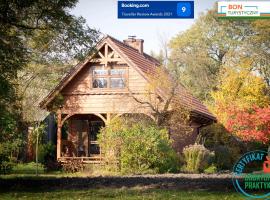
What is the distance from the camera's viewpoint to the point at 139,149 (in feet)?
66.5

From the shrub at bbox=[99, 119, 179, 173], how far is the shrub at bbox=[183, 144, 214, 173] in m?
1.02

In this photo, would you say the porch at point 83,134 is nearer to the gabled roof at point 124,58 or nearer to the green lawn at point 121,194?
the gabled roof at point 124,58

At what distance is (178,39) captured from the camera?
49.3m

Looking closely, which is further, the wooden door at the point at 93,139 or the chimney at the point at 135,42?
Result: the chimney at the point at 135,42

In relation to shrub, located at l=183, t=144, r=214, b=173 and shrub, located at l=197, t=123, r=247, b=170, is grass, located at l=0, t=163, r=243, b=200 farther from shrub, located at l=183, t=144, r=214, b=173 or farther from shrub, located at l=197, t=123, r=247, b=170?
shrub, located at l=197, t=123, r=247, b=170

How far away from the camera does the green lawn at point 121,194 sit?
36.5 ft

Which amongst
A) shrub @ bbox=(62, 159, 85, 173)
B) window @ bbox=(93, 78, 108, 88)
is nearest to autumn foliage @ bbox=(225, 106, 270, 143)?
window @ bbox=(93, 78, 108, 88)

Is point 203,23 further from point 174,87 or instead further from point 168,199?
point 168,199

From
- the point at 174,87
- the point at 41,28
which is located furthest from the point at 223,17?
the point at 174,87

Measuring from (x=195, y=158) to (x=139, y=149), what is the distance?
3.71m

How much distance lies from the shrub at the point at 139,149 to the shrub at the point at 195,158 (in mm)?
1021

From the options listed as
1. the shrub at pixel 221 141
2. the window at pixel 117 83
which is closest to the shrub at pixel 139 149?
the window at pixel 117 83

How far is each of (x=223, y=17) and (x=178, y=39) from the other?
3717 cm

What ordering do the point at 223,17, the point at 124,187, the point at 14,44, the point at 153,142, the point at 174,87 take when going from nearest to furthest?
1. the point at 223,17
2. the point at 124,187
3. the point at 14,44
4. the point at 153,142
5. the point at 174,87
